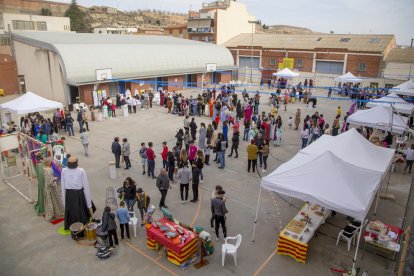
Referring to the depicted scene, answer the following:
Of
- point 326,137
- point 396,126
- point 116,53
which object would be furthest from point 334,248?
point 116,53

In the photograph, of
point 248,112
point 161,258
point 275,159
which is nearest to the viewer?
point 161,258

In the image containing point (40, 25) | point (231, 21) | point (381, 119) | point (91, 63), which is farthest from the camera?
point (231, 21)

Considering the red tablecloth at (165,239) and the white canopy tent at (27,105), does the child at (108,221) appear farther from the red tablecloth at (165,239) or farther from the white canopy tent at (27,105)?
the white canopy tent at (27,105)

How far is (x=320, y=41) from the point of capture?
140 feet

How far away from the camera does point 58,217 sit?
1006 cm

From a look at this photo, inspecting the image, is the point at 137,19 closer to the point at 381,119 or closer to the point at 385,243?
the point at 381,119

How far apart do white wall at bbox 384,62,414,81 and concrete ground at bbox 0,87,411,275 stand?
82.1 ft

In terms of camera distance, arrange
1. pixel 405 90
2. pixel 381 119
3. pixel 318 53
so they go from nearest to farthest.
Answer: pixel 381 119 → pixel 405 90 → pixel 318 53

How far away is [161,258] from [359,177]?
19.2 feet

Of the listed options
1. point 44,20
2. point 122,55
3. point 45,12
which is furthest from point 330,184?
point 45,12

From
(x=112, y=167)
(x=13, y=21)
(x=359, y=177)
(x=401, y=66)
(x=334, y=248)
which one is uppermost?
(x=13, y=21)

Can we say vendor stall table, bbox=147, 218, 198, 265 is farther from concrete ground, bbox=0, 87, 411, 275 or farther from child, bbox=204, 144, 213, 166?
child, bbox=204, 144, 213, 166

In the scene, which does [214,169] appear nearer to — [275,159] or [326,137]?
[275,159]

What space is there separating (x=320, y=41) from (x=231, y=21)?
15.5 meters
